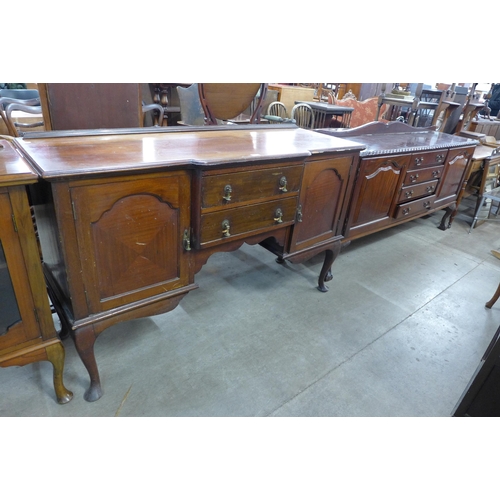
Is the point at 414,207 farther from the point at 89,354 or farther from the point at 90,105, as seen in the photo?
the point at 89,354

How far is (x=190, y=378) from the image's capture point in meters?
1.54

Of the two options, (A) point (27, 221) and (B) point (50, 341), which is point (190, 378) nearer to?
(B) point (50, 341)

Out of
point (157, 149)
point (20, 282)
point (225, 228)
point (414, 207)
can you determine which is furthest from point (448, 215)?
point (20, 282)

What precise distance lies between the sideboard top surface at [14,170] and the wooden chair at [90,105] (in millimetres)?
359

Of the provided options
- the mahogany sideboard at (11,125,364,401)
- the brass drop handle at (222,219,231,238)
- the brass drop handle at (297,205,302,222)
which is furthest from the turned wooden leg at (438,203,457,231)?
the brass drop handle at (222,219,231,238)

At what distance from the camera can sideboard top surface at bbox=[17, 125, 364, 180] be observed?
3.46ft

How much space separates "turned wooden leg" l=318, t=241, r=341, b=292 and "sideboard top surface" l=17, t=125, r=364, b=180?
0.59m

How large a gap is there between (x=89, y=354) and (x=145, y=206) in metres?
0.60

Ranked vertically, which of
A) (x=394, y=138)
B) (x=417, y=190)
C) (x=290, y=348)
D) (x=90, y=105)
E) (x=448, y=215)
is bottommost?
(x=290, y=348)

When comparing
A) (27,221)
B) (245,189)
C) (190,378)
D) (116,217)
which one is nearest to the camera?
(27,221)

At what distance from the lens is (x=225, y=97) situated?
1817 millimetres

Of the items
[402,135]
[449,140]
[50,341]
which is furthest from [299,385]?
[449,140]

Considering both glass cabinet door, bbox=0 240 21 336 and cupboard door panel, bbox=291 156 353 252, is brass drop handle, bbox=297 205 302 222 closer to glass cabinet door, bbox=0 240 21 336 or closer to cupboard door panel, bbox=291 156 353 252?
cupboard door panel, bbox=291 156 353 252

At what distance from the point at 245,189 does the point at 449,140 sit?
233 cm
